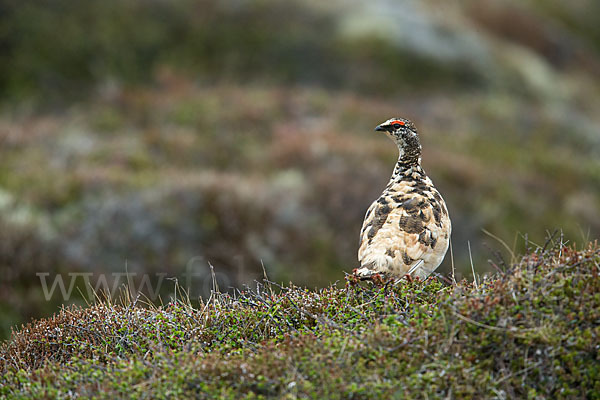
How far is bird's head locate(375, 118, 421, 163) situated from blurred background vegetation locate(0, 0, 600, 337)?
234 inches

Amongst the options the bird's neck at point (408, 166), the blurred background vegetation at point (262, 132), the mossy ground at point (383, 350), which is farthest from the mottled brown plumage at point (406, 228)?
the blurred background vegetation at point (262, 132)

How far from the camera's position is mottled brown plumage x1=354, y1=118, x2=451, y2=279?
5453 mm

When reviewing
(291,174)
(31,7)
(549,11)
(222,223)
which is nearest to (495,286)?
(222,223)

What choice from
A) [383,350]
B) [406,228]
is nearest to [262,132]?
[406,228]

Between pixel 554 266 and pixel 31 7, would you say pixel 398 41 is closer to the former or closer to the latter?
pixel 31 7

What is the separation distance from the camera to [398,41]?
20.5m

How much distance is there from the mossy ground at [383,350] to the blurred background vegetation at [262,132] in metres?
6.92

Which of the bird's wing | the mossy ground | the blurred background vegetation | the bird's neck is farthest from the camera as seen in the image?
the blurred background vegetation

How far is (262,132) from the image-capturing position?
16625 millimetres

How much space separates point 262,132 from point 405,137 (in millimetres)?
10270

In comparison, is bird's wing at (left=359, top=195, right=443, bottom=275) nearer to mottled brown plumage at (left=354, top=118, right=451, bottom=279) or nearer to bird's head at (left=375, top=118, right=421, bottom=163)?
mottled brown plumage at (left=354, top=118, right=451, bottom=279)

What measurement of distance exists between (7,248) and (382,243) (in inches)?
A: 334

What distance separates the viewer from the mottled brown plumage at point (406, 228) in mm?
5453

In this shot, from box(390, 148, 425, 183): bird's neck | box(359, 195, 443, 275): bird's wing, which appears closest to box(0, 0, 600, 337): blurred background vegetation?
box(390, 148, 425, 183): bird's neck
